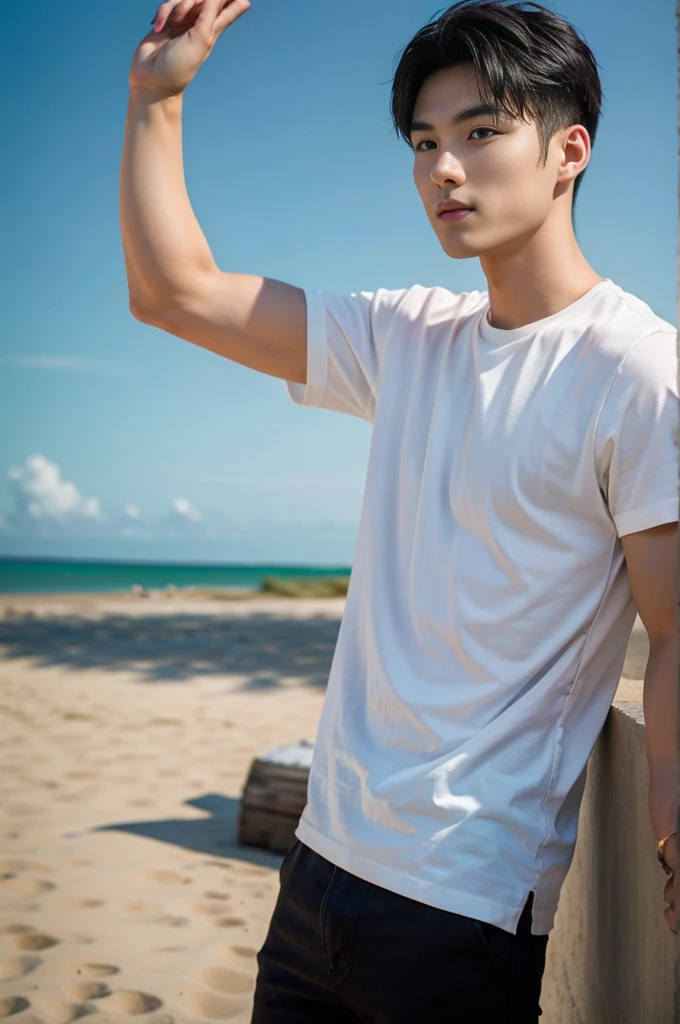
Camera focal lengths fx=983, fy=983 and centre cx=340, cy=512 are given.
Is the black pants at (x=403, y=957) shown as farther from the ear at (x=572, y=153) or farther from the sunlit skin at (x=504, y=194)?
the ear at (x=572, y=153)

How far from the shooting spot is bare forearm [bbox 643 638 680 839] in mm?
1163

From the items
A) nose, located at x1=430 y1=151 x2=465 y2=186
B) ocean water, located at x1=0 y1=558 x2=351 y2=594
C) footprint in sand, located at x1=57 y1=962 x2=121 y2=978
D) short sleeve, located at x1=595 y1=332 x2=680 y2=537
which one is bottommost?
ocean water, located at x1=0 y1=558 x2=351 y2=594

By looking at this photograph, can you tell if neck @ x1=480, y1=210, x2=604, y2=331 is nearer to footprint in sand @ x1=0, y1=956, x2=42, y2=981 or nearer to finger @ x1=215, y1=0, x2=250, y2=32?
finger @ x1=215, y1=0, x2=250, y2=32

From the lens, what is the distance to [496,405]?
1344mm

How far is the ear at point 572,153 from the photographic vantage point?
4.73ft

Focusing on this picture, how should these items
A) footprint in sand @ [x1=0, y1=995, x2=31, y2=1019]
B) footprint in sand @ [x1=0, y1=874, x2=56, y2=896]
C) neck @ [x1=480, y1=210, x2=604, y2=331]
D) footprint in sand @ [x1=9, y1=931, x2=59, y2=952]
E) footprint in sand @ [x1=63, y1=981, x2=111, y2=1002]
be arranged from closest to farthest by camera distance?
neck @ [x1=480, y1=210, x2=604, y2=331] < footprint in sand @ [x1=0, y1=995, x2=31, y2=1019] < footprint in sand @ [x1=63, y1=981, x2=111, y2=1002] < footprint in sand @ [x1=9, y1=931, x2=59, y2=952] < footprint in sand @ [x1=0, y1=874, x2=56, y2=896]

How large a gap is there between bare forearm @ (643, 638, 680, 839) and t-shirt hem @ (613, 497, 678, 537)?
142mm

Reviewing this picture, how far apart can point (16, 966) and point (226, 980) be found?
59 cm

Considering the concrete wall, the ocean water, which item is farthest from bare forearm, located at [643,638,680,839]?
the ocean water

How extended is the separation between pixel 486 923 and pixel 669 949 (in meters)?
0.23

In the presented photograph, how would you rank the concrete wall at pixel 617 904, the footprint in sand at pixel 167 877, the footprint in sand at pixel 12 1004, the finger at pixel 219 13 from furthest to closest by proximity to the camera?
the footprint in sand at pixel 167 877
the footprint in sand at pixel 12 1004
the finger at pixel 219 13
the concrete wall at pixel 617 904

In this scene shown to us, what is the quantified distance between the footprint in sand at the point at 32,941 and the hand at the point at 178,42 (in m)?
2.46

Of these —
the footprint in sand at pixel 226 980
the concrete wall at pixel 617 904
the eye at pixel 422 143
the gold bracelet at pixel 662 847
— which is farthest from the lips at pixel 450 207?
the footprint in sand at pixel 226 980

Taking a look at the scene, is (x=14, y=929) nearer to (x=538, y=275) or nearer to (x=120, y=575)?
(x=538, y=275)
